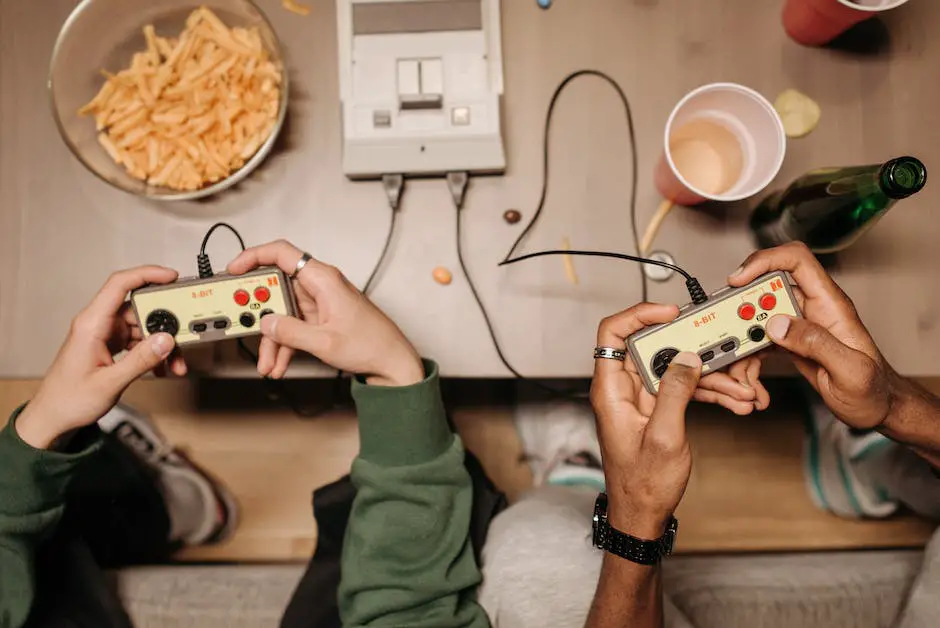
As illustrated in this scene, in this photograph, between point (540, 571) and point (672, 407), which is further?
point (540, 571)

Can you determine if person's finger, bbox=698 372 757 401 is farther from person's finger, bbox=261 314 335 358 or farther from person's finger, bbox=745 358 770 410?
person's finger, bbox=261 314 335 358

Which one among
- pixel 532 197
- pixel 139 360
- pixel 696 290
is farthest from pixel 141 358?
pixel 696 290

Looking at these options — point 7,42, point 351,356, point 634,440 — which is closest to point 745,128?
point 634,440

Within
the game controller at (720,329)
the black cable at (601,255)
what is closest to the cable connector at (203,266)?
the black cable at (601,255)

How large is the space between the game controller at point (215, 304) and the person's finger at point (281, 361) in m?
0.06

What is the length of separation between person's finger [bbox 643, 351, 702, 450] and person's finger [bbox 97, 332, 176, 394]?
0.49 meters

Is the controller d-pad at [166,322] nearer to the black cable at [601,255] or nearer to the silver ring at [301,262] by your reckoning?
the silver ring at [301,262]

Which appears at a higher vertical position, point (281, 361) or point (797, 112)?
point (797, 112)

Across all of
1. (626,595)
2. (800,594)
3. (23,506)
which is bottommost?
(800,594)

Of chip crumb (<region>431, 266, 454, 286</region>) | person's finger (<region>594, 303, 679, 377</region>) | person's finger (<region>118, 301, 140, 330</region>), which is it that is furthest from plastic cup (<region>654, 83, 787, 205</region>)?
person's finger (<region>118, 301, 140, 330</region>)

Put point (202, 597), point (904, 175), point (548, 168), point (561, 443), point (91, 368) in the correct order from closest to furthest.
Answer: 1. point (904, 175)
2. point (91, 368)
3. point (548, 168)
4. point (202, 597)
5. point (561, 443)

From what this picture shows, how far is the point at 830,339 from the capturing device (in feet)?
1.96

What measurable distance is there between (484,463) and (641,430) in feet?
2.03

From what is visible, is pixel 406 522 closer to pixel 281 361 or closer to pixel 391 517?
pixel 391 517
